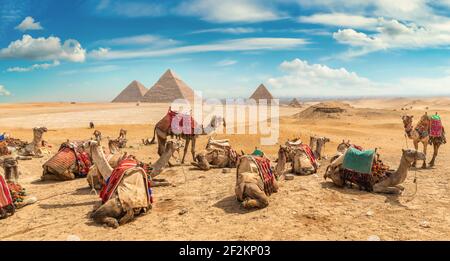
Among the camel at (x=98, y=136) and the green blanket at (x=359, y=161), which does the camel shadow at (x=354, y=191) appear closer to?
the green blanket at (x=359, y=161)

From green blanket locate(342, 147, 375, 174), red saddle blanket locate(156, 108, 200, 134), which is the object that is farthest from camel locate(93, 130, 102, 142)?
green blanket locate(342, 147, 375, 174)

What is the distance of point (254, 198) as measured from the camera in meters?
8.01

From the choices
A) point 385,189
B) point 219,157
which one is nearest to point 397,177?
point 385,189

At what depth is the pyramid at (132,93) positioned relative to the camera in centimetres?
12343

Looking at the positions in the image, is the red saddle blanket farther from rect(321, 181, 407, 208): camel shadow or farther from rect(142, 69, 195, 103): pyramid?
rect(142, 69, 195, 103): pyramid

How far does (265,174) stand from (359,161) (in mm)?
2442

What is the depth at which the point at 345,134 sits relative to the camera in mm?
26297

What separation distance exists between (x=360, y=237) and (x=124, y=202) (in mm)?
4377

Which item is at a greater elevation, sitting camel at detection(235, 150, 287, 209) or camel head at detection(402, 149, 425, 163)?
camel head at detection(402, 149, 425, 163)

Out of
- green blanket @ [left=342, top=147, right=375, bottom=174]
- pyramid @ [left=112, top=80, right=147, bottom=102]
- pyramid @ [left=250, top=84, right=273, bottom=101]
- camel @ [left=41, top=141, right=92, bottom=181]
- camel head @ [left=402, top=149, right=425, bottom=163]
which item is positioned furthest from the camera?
pyramid @ [left=112, top=80, right=147, bottom=102]

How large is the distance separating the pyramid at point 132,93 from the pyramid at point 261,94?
48515 millimetres

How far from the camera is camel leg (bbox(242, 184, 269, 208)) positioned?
26.0ft

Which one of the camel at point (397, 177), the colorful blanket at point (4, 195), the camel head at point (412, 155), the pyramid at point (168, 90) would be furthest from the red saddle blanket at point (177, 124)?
the pyramid at point (168, 90)
